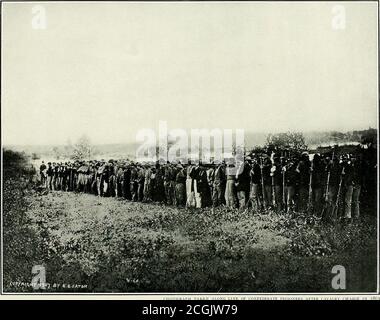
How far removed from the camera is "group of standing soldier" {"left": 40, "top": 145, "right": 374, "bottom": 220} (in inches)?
255

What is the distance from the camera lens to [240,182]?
21.6ft

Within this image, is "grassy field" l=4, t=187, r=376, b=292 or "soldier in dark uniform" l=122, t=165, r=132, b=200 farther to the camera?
"soldier in dark uniform" l=122, t=165, r=132, b=200

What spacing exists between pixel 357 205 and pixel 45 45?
5.09 m

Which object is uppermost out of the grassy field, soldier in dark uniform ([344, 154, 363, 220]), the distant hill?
the distant hill

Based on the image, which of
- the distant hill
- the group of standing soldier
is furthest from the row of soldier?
the distant hill

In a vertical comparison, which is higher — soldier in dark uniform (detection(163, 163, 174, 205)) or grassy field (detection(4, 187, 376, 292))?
soldier in dark uniform (detection(163, 163, 174, 205))

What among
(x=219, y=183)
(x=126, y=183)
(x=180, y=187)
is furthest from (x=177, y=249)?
(x=126, y=183)

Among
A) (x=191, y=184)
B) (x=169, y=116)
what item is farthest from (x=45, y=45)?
(x=191, y=184)

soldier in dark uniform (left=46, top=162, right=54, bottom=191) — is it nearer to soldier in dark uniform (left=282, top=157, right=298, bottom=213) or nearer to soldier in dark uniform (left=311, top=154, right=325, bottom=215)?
soldier in dark uniform (left=282, top=157, right=298, bottom=213)

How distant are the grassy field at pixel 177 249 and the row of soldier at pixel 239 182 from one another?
0.17 m

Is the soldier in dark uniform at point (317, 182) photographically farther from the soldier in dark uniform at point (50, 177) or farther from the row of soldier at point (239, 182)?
the soldier in dark uniform at point (50, 177)

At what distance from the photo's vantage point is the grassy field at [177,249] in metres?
6.38

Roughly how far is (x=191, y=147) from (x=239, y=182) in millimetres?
869
